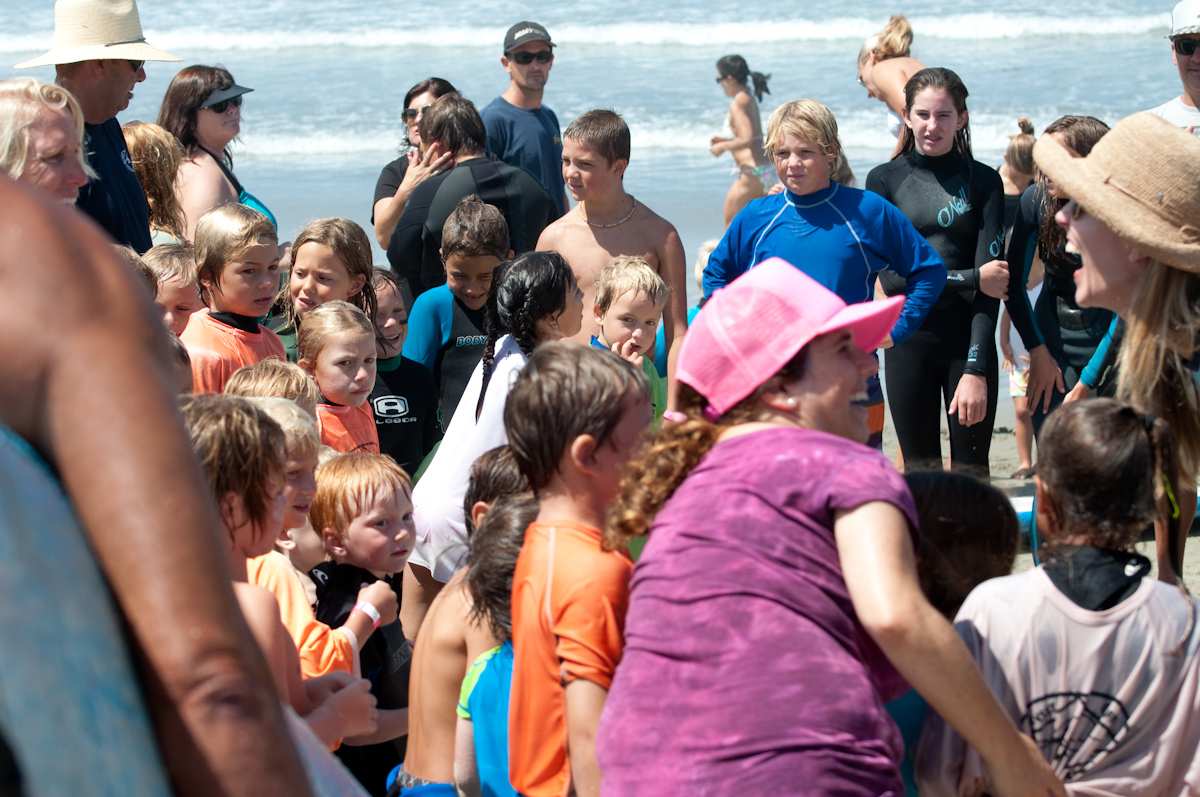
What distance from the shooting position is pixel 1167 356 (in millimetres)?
2795

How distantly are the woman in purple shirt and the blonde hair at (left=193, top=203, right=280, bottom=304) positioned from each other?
302 centimetres

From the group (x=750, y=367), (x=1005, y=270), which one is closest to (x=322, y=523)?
(x=750, y=367)

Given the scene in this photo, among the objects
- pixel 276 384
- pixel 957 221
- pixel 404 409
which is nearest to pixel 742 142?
pixel 957 221

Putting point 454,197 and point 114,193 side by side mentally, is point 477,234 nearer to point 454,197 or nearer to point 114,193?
point 454,197

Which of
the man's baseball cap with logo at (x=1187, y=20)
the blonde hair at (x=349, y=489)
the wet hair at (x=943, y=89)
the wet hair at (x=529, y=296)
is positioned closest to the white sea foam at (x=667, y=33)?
the wet hair at (x=943, y=89)

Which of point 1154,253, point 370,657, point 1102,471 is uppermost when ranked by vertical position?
point 1154,253

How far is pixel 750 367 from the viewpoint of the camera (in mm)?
2373

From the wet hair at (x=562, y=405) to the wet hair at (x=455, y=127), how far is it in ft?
13.4

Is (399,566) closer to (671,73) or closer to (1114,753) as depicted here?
(1114,753)

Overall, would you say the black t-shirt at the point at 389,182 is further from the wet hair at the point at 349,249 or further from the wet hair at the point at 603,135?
the wet hair at the point at 349,249

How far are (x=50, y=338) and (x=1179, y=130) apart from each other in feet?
8.25

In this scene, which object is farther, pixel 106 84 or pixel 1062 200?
pixel 106 84

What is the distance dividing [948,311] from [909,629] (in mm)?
4778

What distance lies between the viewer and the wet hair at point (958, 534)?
8.63 feet
